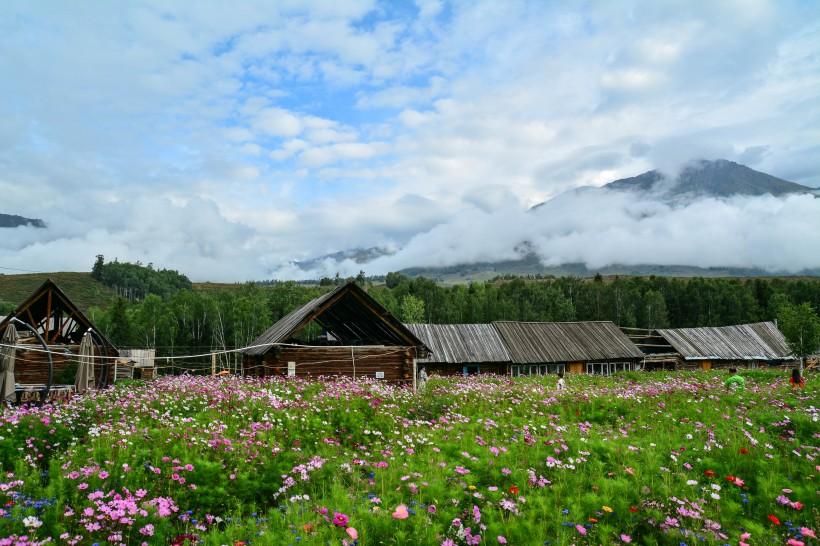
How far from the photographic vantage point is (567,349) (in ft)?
153

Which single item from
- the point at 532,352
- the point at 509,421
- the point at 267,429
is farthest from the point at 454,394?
the point at 532,352

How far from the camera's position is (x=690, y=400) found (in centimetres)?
1366

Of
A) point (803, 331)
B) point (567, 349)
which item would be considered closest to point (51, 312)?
point (567, 349)

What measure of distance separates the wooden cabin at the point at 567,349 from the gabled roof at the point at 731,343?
8.39 m

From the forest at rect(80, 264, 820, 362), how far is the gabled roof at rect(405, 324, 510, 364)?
145ft

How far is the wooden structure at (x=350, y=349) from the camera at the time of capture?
2142 centimetres

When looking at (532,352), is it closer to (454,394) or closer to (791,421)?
(454,394)

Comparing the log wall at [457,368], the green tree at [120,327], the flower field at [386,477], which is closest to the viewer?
the flower field at [386,477]

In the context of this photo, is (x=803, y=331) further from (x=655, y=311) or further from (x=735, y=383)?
(x=655, y=311)

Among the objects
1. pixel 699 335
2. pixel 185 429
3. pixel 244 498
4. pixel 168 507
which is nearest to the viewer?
pixel 168 507

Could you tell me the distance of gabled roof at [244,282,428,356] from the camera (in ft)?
69.3

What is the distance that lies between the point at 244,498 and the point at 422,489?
242cm

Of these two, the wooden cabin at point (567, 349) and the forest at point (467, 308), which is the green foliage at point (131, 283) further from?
the wooden cabin at point (567, 349)

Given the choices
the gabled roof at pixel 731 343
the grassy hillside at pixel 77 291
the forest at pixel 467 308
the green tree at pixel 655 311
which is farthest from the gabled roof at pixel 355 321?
the grassy hillside at pixel 77 291
